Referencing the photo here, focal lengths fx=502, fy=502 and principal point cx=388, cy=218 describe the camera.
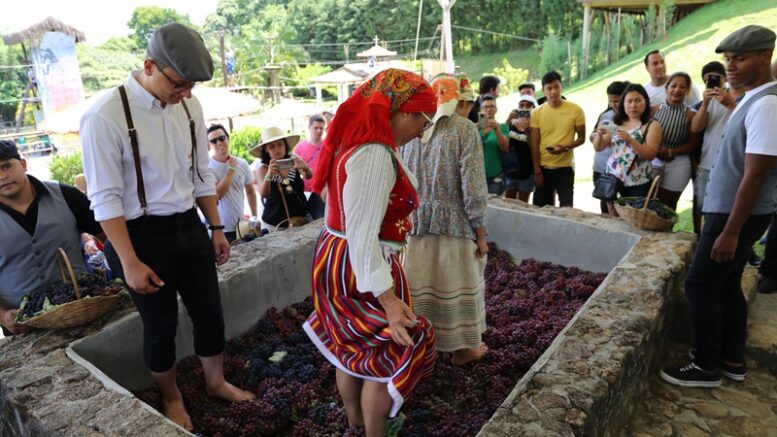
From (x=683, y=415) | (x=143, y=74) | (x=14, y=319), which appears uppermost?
(x=143, y=74)

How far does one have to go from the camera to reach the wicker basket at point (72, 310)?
215cm

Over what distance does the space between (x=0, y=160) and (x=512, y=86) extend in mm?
20113

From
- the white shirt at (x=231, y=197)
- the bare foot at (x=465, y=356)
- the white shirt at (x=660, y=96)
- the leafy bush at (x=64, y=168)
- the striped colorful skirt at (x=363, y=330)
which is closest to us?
the striped colorful skirt at (x=363, y=330)

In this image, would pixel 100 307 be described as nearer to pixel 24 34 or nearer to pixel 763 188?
pixel 763 188

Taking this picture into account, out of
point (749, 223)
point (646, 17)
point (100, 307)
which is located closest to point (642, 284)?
point (749, 223)

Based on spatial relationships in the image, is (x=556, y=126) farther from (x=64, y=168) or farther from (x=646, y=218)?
(x=64, y=168)

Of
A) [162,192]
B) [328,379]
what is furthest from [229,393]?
[162,192]

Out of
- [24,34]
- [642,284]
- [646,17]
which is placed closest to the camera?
[642,284]

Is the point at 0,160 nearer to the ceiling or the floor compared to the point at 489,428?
nearer to the ceiling

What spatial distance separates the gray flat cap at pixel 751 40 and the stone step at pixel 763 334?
156 cm

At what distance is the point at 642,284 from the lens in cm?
262

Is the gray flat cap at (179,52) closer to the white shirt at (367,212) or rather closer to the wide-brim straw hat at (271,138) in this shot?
the white shirt at (367,212)

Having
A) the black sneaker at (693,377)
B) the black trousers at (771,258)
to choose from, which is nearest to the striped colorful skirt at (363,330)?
the black sneaker at (693,377)

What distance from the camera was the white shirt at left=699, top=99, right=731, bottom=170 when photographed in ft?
12.2
